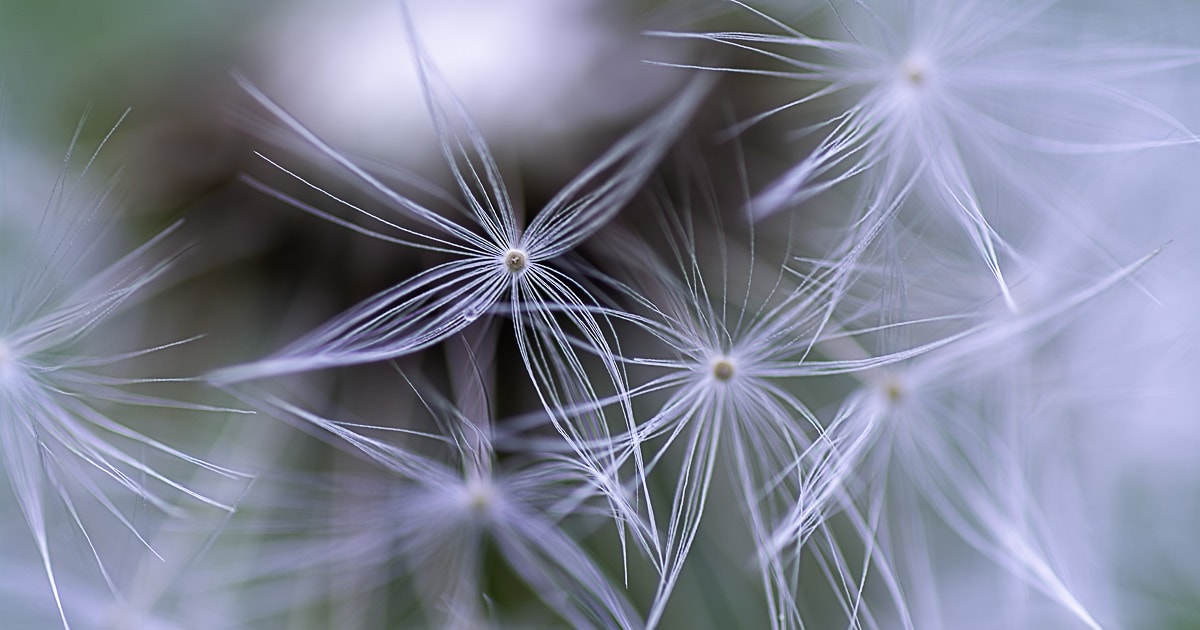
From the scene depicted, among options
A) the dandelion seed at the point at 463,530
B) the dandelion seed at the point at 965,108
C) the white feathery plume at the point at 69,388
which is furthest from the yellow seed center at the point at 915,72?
the white feathery plume at the point at 69,388

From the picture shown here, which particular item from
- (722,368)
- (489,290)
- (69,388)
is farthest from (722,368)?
(69,388)

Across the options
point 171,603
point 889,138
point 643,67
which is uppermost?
point 643,67

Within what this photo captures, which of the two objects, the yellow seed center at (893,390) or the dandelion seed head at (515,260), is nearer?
the dandelion seed head at (515,260)

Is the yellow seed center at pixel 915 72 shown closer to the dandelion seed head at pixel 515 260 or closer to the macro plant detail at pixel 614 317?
the macro plant detail at pixel 614 317

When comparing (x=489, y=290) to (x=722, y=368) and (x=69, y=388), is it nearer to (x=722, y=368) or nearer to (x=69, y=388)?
(x=722, y=368)

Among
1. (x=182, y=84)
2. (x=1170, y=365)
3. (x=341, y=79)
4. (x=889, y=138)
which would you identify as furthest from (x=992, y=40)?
(x=182, y=84)

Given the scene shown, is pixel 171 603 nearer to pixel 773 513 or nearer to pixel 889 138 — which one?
pixel 773 513

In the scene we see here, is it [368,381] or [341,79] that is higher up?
[341,79]
